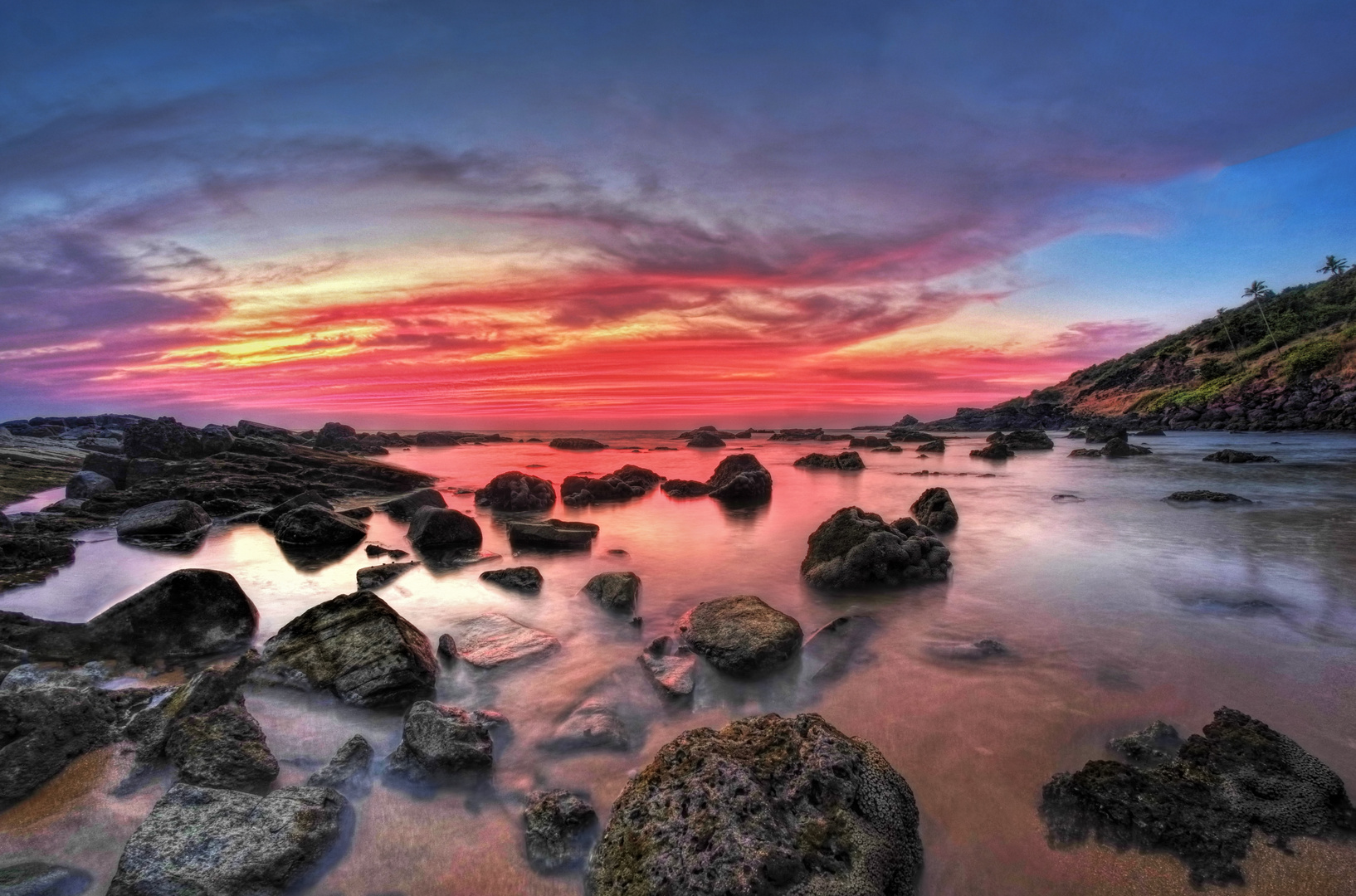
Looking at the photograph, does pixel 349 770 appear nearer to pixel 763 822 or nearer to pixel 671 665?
pixel 671 665

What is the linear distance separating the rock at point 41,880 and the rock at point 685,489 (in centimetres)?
1799

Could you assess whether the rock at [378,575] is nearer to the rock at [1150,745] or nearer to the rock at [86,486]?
the rock at [1150,745]

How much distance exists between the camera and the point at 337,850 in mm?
3623

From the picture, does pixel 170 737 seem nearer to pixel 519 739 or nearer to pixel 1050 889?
pixel 519 739

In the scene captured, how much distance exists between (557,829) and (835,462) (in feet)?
99.1

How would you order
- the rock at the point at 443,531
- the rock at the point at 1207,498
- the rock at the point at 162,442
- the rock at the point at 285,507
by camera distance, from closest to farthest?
the rock at the point at 443,531 < the rock at the point at 285,507 < the rock at the point at 1207,498 < the rock at the point at 162,442

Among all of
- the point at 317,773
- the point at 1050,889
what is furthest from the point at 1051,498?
the point at 317,773

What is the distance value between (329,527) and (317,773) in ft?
→ 32.0

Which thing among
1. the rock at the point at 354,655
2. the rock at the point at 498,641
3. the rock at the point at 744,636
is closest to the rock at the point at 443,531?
the rock at the point at 498,641

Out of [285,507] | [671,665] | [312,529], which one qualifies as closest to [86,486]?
[285,507]

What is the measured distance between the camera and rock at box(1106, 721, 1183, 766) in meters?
4.36

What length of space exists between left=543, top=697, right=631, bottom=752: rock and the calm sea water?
0.12m

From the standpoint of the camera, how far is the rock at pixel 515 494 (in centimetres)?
1845

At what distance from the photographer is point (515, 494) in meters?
18.5
